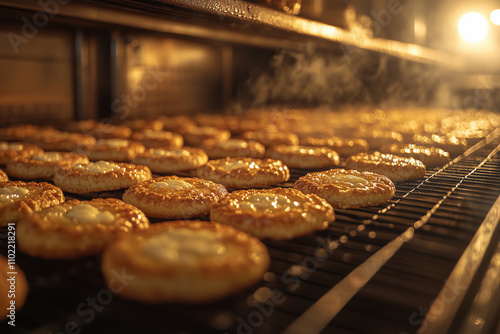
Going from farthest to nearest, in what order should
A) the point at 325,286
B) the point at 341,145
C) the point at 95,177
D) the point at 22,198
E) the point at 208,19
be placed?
1. the point at 341,145
2. the point at 208,19
3. the point at 95,177
4. the point at 22,198
5. the point at 325,286

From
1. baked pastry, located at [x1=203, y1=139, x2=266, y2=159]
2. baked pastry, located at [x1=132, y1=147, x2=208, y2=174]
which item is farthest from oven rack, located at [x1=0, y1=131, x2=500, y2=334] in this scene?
baked pastry, located at [x1=203, y1=139, x2=266, y2=159]

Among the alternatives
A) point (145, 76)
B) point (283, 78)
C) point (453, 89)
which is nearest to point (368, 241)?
point (145, 76)

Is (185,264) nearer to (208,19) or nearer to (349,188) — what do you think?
(349,188)

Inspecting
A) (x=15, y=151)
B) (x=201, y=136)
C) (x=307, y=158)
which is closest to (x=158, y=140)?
(x=201, y=136)

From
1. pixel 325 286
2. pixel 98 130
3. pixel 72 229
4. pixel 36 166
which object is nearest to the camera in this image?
pixel 325 286

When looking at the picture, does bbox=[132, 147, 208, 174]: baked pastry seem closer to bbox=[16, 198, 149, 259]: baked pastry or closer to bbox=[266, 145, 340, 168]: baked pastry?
bbox=[266, 145, 340, 168]: baked pastry
